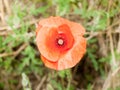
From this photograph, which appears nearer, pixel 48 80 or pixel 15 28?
pixel 15 28

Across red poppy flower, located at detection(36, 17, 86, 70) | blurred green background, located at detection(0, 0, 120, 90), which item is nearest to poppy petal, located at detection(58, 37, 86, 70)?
red poppy flower, located at detection(36, 17, 86, 70)

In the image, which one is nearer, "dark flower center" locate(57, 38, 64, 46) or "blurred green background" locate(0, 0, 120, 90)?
"dark flower center" locate(57, 38, 64, 46)

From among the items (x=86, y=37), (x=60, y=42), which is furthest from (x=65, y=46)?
(x=86, y=37)

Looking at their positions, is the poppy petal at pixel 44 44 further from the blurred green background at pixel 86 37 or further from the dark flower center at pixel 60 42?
the blurred green background at pixel 86 37

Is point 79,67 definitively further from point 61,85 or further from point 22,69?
point 22,69

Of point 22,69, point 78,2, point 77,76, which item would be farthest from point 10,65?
point 78,2

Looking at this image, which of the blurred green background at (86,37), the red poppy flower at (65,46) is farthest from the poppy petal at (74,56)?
the blurred green background at (86,37)

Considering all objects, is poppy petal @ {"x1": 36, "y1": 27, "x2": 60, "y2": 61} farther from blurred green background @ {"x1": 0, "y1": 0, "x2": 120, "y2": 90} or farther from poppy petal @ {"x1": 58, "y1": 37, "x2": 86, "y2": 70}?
blurred green background @ {"x1": 0, "y1": 0, "x2": 120, "y2": 90}
